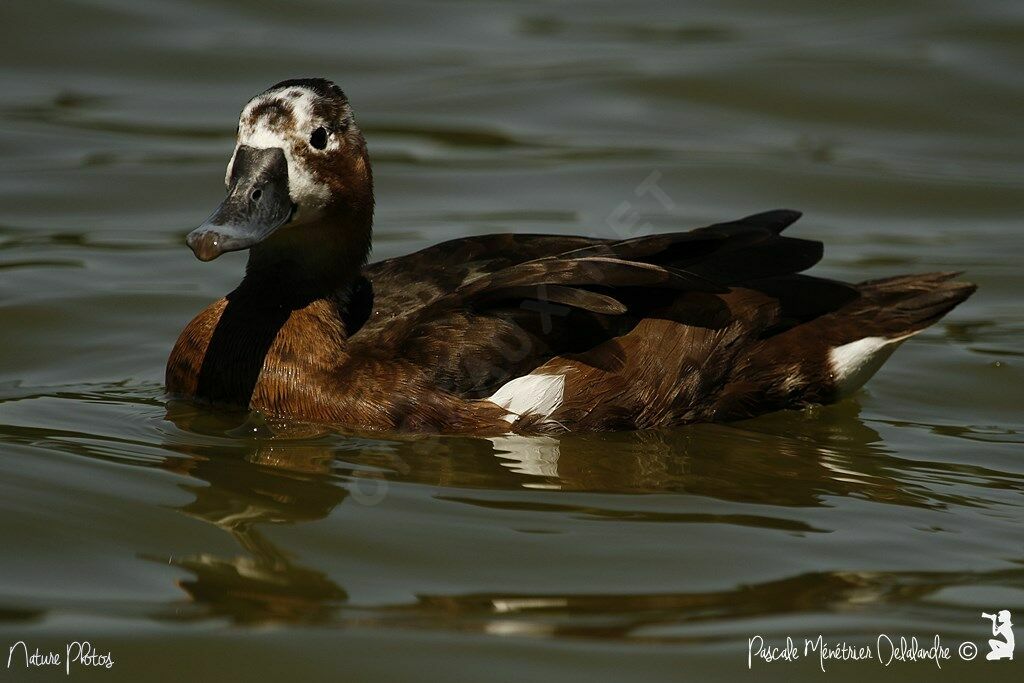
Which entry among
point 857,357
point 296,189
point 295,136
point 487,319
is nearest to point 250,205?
point 296,189

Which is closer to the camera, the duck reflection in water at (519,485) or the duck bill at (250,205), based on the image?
the duck reflection in water at (519,485)

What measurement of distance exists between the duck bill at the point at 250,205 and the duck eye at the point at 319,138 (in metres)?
0.17

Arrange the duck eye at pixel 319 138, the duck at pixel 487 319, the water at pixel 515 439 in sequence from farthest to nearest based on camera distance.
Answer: the duck eye at pixel 319 138 → the duck at pixel 487 319 → the water at pixel 515 439

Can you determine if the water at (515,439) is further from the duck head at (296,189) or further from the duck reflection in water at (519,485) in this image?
the duck head at (296,189)

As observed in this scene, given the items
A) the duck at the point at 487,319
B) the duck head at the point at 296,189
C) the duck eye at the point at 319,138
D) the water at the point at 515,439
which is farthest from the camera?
the duck eye at the point at 319,138

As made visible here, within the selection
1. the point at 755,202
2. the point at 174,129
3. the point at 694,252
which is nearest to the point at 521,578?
the point at 694,252

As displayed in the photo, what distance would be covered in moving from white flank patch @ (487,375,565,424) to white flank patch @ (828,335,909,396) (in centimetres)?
135

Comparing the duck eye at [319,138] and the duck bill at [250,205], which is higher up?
the duck eye at [319,138]

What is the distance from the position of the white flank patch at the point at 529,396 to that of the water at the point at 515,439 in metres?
0.14

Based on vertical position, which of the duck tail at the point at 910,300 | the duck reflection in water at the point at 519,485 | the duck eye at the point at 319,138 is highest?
the duck eye at the point at 319,138

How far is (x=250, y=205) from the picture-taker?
6.15 meters

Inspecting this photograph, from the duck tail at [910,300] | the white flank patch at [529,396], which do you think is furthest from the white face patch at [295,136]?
the duck tail at [910,300]

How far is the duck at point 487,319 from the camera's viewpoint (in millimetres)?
6273

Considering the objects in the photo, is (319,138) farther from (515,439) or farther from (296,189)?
(515,439)
